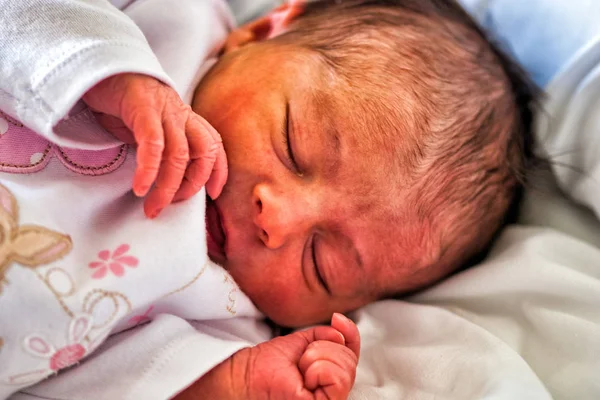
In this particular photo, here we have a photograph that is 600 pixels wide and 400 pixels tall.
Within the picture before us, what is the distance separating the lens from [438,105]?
1150mm

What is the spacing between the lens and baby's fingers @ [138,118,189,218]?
0.82 meters

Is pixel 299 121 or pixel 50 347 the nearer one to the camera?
pixel 50 347

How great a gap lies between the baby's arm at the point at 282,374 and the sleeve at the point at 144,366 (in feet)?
0.10

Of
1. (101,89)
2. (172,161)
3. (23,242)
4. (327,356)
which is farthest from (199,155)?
(327,356)

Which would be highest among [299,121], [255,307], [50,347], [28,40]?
[28,40]

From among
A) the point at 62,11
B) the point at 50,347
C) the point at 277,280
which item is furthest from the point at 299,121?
the point at 50,347

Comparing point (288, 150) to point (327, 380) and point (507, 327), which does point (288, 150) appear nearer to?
point (327, 380)

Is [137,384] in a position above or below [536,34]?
below

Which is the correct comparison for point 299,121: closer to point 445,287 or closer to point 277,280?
point 277,280

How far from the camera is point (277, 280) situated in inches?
43.2

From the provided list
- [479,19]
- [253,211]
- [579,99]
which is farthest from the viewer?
[479,19]

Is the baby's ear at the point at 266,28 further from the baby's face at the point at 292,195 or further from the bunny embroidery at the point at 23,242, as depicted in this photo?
the bunny embroidery at the point at 23,242

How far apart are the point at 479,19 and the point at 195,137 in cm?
106

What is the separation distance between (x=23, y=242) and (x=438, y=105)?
0.78m
